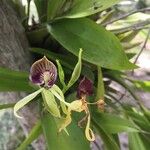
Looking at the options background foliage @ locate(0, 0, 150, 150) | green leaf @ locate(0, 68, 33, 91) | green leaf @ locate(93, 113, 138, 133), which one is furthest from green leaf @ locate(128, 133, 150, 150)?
green leaf @ locate(0, 68, 33, 91)

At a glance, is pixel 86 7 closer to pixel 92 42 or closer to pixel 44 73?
pixel 92 42

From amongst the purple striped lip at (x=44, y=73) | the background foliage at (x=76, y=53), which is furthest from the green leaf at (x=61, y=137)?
the purple striped lip at (x=44, y=73)

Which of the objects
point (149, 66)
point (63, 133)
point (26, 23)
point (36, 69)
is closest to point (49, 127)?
point (63, 133)

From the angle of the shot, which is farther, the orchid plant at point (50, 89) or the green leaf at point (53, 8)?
the green leaf at point (53, 8)

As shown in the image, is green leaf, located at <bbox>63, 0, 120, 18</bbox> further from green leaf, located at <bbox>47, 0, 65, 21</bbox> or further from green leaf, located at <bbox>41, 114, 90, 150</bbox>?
green leaf, located at <bbox>41, 114, 90, 150</bbox>

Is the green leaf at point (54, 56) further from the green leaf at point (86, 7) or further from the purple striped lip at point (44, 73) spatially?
the purple striped lip at point (44, 73)

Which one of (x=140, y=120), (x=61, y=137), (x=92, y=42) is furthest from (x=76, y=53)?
(x=140, y=120)
